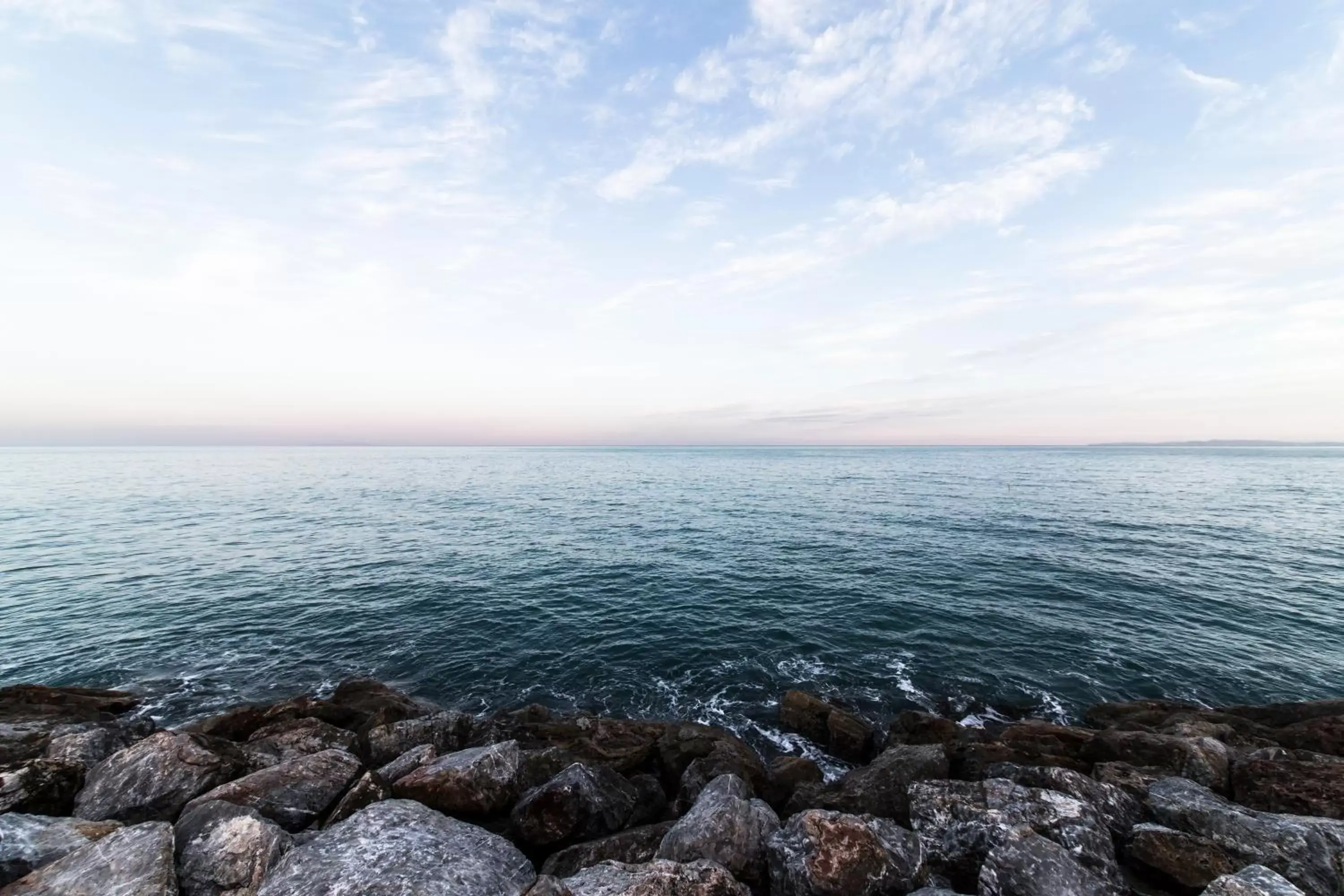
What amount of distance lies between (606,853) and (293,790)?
25.1 feet

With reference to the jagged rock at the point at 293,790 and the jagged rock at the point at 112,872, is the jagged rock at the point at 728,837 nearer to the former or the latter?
the jagged rock at the point at 293,790

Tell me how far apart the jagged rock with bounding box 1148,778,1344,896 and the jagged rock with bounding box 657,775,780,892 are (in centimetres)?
903

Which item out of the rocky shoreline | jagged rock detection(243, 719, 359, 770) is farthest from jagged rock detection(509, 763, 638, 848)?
jagged rock detection(243, 719, 359, 770)

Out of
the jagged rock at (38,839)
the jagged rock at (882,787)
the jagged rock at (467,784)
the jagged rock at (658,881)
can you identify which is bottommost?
the jagged rock at (882,787)

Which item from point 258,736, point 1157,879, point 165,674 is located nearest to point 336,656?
point 165,674

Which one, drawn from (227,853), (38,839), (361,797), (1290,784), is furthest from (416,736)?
(1290,784)

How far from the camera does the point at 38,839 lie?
8898mm

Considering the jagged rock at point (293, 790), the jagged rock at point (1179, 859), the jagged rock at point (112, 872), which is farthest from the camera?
the jagged rock at point (293, 790)

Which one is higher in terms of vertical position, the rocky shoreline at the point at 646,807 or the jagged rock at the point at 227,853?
the jagged rock at the point at 227,853

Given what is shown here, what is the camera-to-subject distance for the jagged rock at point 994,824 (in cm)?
988

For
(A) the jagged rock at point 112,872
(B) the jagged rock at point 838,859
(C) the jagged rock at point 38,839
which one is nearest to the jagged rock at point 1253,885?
(B) the jagged rock at point 838,859

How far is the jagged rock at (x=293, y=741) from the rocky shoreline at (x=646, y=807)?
2.6 inches

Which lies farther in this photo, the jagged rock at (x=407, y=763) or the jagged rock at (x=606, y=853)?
the jagged rock at (x=407, y=763)

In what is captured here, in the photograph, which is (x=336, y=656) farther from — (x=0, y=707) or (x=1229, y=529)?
(x=1229, y=529)
